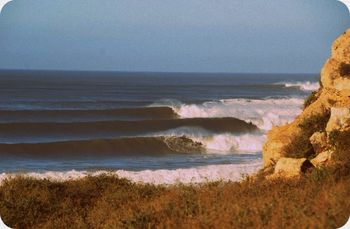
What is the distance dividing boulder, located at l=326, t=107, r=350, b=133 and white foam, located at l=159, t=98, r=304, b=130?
51.5 ft

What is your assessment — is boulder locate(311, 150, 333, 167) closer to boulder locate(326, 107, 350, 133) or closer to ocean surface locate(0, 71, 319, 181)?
boulder locate(326, 107, 350, 133)

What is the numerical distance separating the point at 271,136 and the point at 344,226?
474 centimetres

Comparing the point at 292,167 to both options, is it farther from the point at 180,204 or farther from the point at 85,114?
the point at 85,114

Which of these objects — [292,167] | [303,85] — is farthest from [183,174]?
[303,85]

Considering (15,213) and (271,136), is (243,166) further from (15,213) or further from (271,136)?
(15,213)

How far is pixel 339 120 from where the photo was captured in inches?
336

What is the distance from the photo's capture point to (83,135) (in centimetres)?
2502

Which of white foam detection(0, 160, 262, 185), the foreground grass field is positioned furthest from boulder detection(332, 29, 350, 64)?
white foam detection(0, 160, 262, 185)

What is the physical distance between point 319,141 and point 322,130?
34cm

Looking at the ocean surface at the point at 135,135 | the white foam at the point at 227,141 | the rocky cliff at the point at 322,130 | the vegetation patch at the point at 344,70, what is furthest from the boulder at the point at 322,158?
the white foam at the point at 227,141

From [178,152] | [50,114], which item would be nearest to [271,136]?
[178,152]

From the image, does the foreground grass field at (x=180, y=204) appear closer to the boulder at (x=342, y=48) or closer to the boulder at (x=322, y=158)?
the boulder at (x=322, y=158)

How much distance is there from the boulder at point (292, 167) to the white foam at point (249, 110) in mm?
15936

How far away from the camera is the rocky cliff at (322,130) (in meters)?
8.36
